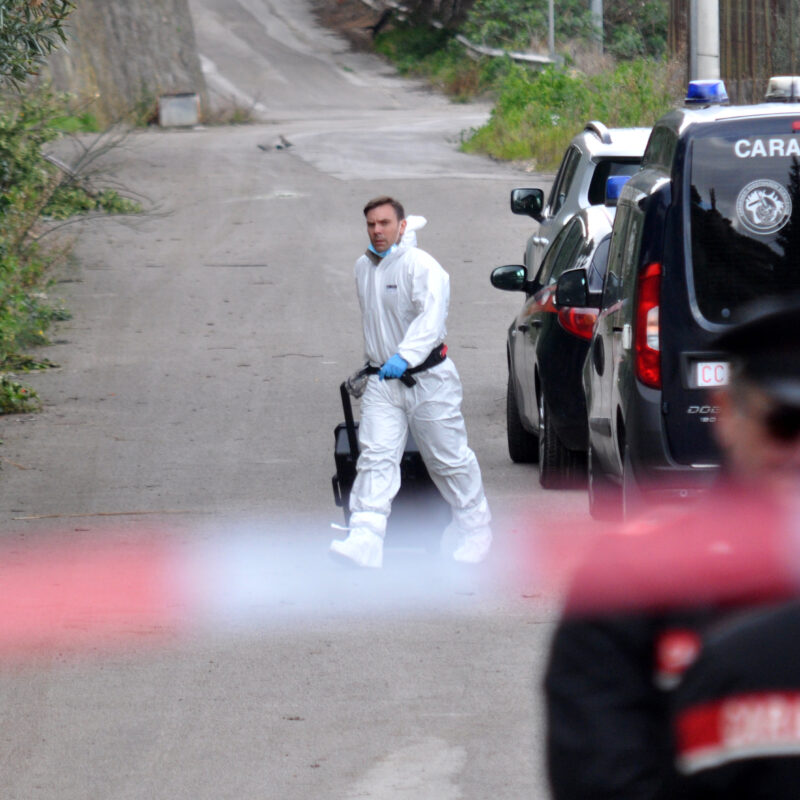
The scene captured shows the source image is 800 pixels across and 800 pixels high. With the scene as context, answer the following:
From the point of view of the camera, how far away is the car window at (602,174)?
12.0m

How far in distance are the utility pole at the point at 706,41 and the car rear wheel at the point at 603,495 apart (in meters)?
8.32

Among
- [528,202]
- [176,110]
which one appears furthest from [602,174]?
[176,110]

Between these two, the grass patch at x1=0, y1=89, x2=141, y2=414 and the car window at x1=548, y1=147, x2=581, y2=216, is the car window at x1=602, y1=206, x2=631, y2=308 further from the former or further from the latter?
the grass patch at x1=0, y1=89, x2=141, y2=414

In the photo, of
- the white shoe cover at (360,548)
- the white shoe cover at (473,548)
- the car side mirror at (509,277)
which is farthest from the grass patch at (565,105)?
the white shoe cover at (360,548)

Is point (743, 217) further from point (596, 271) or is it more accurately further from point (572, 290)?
point (596, 271)

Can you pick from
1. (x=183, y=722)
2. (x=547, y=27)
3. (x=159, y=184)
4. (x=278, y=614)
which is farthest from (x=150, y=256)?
(x=547, y=27)

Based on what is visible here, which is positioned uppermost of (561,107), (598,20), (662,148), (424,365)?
(662,148)

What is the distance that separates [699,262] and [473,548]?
193 cm

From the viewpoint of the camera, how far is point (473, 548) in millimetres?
7816

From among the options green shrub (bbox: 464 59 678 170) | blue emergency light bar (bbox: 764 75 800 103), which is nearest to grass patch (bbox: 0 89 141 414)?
blue emergency light bar (bbox: 764 75 800 103)

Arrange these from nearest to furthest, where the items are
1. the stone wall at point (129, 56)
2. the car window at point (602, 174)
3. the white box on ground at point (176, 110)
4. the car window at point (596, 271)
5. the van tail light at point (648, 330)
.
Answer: the van tail light at point (648, 330), the car window at point (596, 271), the car window at point (602, 174), the white box on ground at point (176, 110), the stone wall at point (129, 56)

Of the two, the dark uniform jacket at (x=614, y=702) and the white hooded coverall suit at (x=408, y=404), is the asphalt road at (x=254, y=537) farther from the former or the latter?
the dark uniform jacket at (x=614, y=702)

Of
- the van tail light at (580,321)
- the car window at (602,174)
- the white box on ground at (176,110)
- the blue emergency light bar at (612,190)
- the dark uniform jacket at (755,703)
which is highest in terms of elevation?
the dark uniform jacket at (755,703)

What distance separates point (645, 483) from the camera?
265 inches
